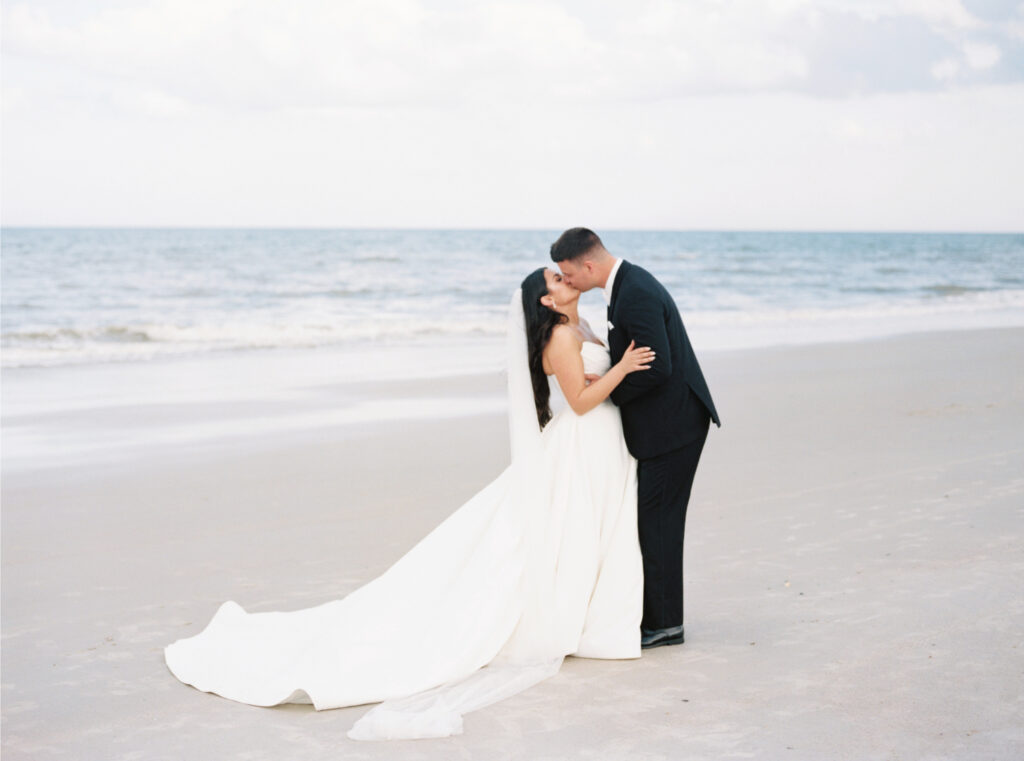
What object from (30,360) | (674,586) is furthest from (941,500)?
(30,360)

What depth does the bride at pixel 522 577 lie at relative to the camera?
420 centimetres

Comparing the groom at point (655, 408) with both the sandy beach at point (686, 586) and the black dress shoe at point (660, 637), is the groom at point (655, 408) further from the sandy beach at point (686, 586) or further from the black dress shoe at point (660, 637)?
the sandy beach at point (686, 586)

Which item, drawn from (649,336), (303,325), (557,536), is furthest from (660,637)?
(303,325)

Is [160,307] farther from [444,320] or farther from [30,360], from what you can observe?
[30,360]

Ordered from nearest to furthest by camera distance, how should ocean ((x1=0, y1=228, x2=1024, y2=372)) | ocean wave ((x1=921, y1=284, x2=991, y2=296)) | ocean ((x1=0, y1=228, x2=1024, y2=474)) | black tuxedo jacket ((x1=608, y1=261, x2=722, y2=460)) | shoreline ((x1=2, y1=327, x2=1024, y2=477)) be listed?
1. black tuxedo jacket ((x1=608, y1=261, x2=722, y2=460))
2. shoreline ((x1=2, y1=327, x2=1024, y2=477))
3. ocean ((x1=0, y1=228, x2=1024, y2=474))
4. ocean ((x1=0, y1=228, x2=1024, y2=372))
5. ocean wave ((x1=921, y1=284, x2=991, y2=296))

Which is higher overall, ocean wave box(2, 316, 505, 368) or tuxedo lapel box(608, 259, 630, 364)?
tuxedo lapel box(608, 259, 630, 364)

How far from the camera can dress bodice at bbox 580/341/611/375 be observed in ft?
14.6

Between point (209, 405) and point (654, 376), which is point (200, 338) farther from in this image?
point (654, 376)

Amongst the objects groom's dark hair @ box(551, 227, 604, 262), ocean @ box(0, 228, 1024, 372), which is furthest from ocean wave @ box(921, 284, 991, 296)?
groom's dark hair @ box(551, 227, 604, 262)

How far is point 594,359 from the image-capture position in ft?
14.6

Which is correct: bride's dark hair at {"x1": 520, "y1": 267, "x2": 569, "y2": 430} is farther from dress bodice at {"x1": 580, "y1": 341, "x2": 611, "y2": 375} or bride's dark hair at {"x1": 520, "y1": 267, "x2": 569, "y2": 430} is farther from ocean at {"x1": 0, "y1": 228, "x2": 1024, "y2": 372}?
ocean at {"x1": 0, "y1": 228, "x2": 1024, "y2": 372}

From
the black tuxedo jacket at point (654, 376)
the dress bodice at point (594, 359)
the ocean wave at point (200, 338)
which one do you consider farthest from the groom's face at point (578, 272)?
the ocean wave at point (200, 338)

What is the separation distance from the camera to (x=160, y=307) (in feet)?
Answer: 86.2

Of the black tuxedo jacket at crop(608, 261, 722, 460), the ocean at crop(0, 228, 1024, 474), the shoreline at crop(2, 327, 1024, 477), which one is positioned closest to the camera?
the black tuxedo jacket at crop(608, 261, 722, 460)
